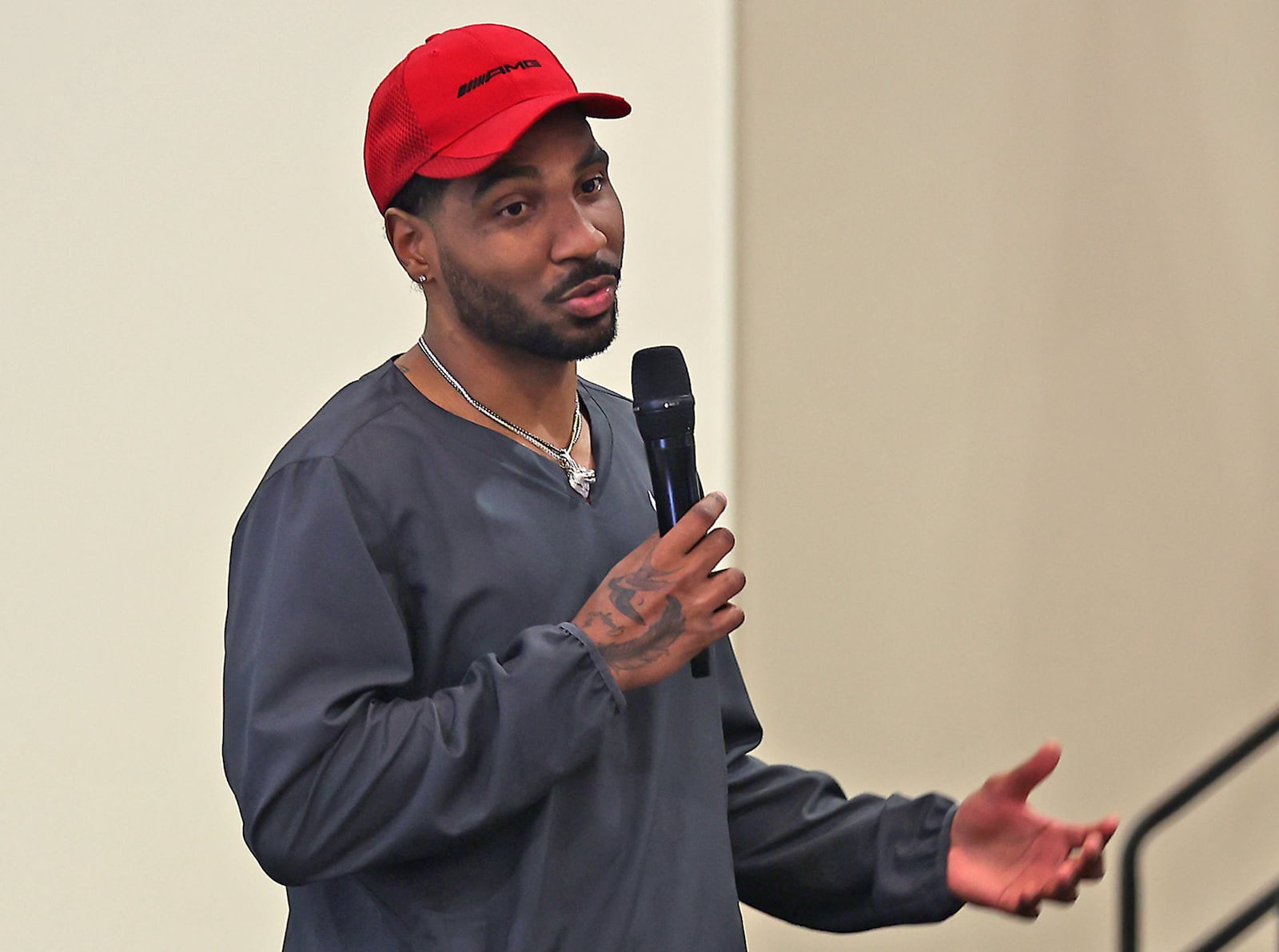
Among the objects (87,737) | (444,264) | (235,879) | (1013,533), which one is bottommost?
(235,879)

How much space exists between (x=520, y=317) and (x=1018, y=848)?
2.38ft

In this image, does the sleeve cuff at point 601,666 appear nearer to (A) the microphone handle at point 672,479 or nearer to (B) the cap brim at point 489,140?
(A) the microphone handle at point 672,479

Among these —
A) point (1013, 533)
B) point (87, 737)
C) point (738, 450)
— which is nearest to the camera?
point (87, 737)

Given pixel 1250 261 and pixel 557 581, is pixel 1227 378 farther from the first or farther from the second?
pixel 557 581

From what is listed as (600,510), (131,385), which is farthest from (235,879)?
(600,510)

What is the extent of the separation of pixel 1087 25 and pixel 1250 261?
505 millimetres

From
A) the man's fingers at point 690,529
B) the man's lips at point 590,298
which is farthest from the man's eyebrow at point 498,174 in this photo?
the man's fingers at point 690,529

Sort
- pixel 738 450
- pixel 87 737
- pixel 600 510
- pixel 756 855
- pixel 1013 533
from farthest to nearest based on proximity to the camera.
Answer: pixel 738 450
pixel 1013 533
pixel 87 737
pixel 756 855
pixel 600 510

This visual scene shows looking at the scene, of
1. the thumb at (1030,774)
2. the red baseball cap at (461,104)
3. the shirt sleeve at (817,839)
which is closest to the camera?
the red baseball cap at (461,104)

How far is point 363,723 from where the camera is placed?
1.26 m

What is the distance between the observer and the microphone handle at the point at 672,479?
136cm

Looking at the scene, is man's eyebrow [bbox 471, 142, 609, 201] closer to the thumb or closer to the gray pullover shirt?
the gray pullover shirt

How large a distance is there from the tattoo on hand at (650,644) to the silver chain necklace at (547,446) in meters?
0.23

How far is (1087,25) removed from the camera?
270 centimetres
